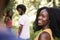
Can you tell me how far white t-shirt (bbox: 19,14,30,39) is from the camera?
1.65 metres

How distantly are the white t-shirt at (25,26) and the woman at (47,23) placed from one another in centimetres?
7

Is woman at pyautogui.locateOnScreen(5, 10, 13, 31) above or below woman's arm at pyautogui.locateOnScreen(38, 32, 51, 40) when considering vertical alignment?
above

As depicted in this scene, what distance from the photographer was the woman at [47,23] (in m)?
1.59

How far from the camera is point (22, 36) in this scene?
1.75 meters

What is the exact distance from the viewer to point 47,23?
62.4 inches

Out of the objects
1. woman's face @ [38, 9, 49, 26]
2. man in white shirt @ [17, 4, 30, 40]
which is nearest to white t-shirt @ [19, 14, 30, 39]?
man in white shirt @ [17, 4, 30, 40]

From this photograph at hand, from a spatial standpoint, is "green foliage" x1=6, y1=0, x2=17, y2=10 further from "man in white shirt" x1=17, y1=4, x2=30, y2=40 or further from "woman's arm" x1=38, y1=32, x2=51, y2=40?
"woman's arm" x1=38, y1=32, x2=51, y2=40

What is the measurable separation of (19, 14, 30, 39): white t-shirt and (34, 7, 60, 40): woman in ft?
0.24

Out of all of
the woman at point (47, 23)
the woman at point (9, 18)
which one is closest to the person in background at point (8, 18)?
the woman at point (9, 18)

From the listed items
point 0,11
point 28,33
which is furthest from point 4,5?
point 28,33

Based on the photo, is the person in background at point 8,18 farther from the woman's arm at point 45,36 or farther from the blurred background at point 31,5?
the woman's arm at point 45,36

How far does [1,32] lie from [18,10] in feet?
4.45

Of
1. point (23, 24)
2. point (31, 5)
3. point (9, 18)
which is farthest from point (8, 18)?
point (31, 5)

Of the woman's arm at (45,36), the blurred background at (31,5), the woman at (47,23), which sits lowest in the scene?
the woman's arm at (45,36)
